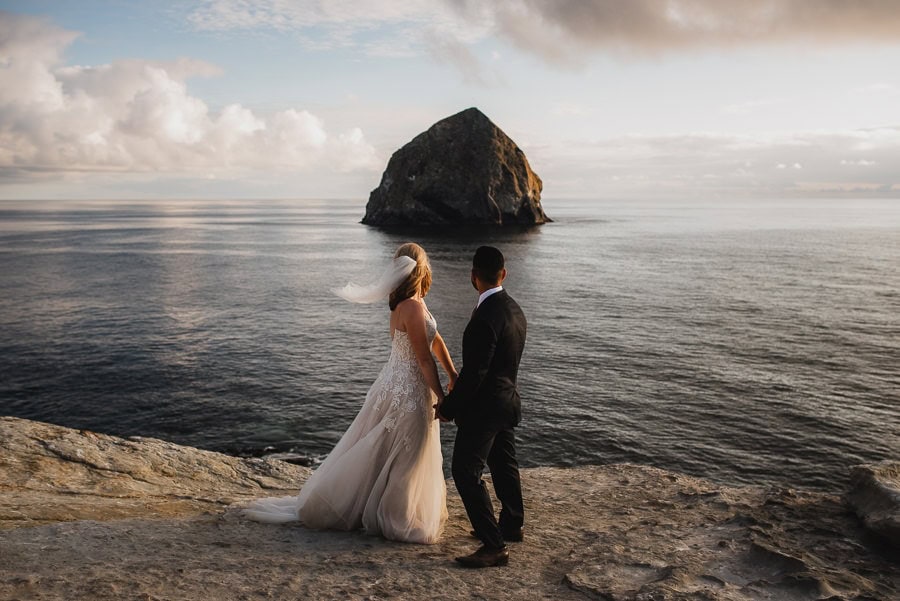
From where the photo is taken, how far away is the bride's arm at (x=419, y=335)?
6371mm

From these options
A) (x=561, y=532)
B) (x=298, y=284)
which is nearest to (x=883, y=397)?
(x=561, y=532)

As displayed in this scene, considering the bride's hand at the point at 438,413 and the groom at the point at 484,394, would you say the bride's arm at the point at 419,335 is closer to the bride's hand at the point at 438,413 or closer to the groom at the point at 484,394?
the bride's hand at the point at 438,413

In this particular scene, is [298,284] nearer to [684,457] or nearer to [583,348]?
[583,348]

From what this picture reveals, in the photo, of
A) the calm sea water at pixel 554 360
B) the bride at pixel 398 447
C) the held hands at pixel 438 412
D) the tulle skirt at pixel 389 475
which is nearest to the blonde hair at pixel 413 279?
the bride at pixel 398 447

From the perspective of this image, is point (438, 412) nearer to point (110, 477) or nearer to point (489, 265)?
point (489, 265)

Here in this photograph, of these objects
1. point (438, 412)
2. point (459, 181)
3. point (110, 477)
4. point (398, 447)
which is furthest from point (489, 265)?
point (459, 181)

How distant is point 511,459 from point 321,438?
16.7m

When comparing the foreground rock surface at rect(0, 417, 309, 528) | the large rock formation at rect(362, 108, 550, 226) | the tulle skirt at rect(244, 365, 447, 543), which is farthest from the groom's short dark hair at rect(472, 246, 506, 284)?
the large rock formation at rect(362, 108, 550, 226)

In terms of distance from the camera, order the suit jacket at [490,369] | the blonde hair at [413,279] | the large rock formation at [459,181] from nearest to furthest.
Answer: the suit jacket at [490,369] → the blonde hair at [413,279] → the large rock formation at [459,181]

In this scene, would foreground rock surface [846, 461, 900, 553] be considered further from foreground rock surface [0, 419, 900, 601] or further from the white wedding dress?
the white wedding dress

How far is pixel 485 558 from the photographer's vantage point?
5.86 meters

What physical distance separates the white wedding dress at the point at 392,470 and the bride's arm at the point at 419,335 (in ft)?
0.34

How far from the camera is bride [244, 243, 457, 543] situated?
643cm

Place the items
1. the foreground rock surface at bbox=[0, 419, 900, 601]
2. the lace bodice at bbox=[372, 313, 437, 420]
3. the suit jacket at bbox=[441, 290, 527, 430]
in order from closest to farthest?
the foreground rock surface at bbox=[0, 419, 900, 601], the suit jacket at bbox=[441, 290, 527, 430], the lace bodice at bbox=[372, 313, 437, 420]
